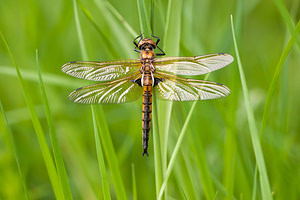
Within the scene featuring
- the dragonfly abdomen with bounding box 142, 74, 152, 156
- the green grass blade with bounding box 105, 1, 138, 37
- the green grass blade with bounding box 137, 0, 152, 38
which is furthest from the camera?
the dragonfly abdomen with bounding box 142, 74, 152, 156

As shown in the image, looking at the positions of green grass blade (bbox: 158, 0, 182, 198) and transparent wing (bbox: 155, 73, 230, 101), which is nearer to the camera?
green grass blade (bbox: 158, 0, 182, 198)

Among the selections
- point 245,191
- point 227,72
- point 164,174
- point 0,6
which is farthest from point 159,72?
point 0,6

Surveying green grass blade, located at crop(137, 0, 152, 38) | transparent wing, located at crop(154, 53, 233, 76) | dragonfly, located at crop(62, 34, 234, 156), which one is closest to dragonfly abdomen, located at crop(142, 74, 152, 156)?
dragonfly, located at crop(62, 34, 234, 156)

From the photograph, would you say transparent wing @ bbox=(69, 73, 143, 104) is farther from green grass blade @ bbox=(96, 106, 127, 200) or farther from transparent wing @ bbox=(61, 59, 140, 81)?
green grass blade @ bbox=(96, 106, 127, 200)

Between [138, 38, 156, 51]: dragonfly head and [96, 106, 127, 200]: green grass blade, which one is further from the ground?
[138, 38, 156, 51]: dragonfly head

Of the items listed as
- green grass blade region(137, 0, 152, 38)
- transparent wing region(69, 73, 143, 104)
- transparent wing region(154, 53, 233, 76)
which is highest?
green grass blade region(137, 0, 152, 38)

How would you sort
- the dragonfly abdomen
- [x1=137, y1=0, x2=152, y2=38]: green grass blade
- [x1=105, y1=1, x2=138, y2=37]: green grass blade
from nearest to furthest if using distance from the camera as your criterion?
[x1=137, y1=0, x2=152, y2=38]: green grass blade < [x1=105, y1=1, x2=138, y2=37]: green grass blade < the dragonfly abdomen

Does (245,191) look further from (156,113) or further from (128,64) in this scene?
(128,64)

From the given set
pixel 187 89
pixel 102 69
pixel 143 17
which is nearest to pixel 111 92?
pixel 102 69

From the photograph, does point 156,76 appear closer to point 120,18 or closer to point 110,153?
point 120,18
